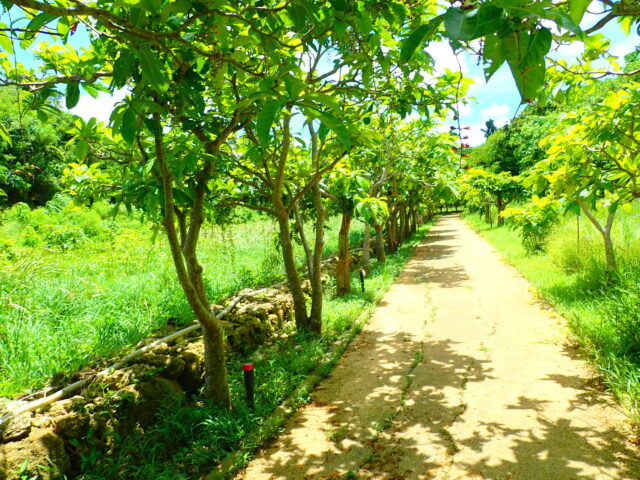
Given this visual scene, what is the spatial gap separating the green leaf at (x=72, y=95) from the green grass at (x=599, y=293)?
452 cm

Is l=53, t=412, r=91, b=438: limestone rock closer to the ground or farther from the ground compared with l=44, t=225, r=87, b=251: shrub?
closer to the ground

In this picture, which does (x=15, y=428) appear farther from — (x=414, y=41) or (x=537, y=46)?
(x=537, y=46)

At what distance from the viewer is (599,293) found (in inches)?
228

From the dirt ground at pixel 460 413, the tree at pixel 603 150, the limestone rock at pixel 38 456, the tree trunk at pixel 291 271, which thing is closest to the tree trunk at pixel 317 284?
the tree trunk at pixel 291 271

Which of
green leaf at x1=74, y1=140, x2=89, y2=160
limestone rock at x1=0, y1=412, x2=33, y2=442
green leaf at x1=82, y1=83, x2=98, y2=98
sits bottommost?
limestone rock at x1=0, y1=412, x2=33, y2=442

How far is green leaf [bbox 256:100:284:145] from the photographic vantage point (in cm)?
132

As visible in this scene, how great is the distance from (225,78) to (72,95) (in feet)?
5.69

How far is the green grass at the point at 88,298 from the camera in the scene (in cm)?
336

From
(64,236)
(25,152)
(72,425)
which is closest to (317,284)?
(72,425)

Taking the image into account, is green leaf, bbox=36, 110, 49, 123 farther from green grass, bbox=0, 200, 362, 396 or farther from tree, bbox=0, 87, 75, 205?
green grass, bbox=0, 200, 362, 396

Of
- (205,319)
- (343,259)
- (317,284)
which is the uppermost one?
(205,319)

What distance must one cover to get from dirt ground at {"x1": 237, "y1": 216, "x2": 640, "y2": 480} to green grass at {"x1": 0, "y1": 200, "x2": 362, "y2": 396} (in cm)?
197

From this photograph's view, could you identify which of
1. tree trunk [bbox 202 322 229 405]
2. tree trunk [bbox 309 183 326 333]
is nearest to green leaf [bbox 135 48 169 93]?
tree trunk [bbox 202 322 229 405]

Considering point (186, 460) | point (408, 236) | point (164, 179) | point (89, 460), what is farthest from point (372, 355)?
point (408, 236)
